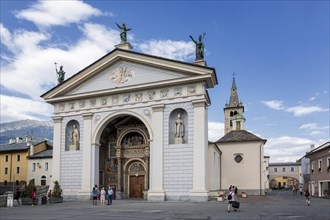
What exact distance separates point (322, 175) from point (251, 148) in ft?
28.8

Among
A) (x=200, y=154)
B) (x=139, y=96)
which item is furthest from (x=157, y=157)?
(x=139, y=96)

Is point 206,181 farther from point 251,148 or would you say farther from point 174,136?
point 251,148

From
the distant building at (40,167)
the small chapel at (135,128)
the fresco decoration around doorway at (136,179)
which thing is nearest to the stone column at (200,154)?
the small chapel at (135,128)

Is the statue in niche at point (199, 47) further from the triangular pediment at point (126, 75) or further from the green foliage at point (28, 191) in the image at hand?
the green foliage at point (28, 191)

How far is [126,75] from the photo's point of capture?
32.0 m

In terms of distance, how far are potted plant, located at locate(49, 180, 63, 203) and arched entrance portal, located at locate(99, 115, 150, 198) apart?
388 centimetres

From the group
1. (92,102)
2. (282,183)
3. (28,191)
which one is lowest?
(282,183)

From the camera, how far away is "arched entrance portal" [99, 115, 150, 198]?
3334cm

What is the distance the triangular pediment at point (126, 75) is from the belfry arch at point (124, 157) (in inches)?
123

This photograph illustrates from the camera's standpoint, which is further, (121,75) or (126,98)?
(121,75)

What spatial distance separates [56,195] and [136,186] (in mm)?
6805

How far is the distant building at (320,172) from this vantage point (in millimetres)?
41703

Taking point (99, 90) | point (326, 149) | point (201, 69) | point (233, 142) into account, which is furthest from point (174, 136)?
point (326, 149)

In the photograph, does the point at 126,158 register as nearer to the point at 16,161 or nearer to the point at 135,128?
the point at 135,128
